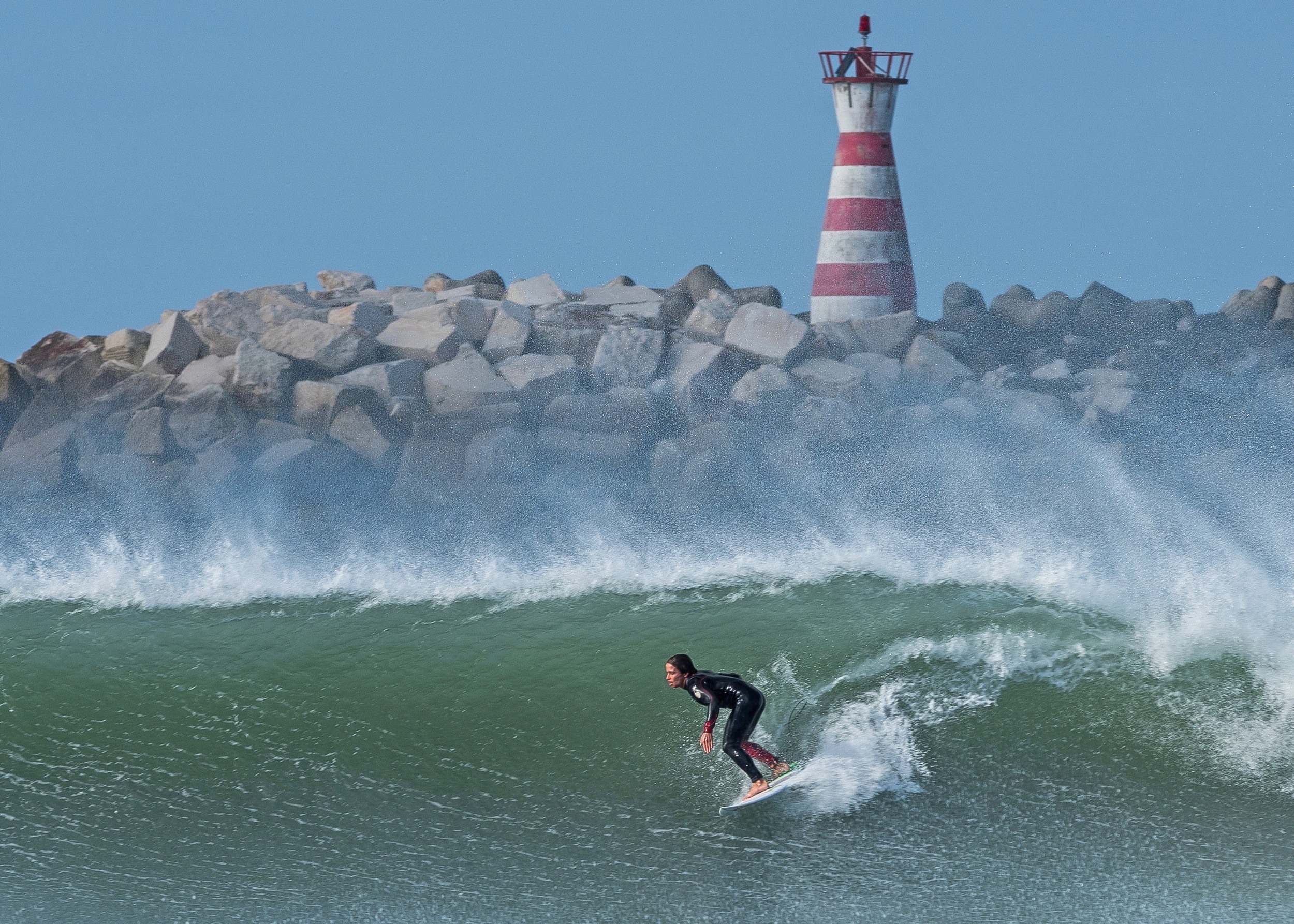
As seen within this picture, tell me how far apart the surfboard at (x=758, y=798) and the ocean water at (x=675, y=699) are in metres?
0.06

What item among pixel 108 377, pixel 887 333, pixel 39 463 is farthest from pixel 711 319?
pixel 39 463

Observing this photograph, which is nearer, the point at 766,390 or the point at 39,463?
the point at 766,390

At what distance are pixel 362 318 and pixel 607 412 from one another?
9.53 ft

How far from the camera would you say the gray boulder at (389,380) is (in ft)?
47.6

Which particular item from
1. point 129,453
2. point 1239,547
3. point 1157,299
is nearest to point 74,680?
point 129,453

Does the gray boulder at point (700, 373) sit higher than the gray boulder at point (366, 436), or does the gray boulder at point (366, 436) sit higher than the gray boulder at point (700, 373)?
the gray boulder at point (700, 373)

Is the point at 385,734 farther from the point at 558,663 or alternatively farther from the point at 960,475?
the point at 960,475

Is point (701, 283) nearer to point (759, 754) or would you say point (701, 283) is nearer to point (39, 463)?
point (39, 463)

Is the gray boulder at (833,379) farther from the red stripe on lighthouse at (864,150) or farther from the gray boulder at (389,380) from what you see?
the gray boulder at (389,380)

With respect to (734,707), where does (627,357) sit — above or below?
above

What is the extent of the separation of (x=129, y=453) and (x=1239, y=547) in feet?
31.5

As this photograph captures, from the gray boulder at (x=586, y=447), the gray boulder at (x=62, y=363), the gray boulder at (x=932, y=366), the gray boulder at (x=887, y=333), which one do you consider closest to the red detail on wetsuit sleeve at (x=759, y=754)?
the gray boulder at (x=586, y=447)

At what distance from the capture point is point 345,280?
63.4 ft

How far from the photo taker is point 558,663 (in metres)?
10.0
